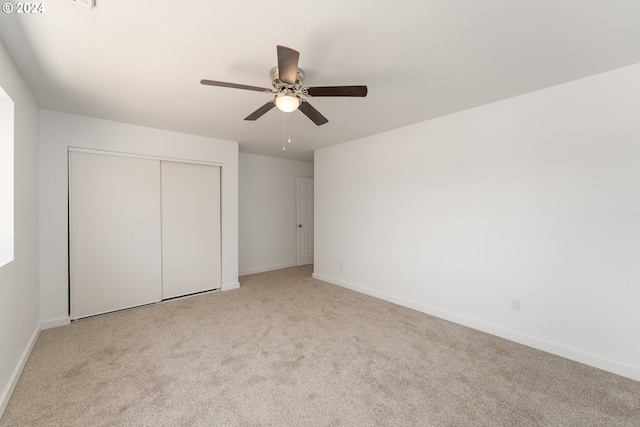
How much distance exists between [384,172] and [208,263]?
3013mm

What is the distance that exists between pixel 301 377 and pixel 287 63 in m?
2.19

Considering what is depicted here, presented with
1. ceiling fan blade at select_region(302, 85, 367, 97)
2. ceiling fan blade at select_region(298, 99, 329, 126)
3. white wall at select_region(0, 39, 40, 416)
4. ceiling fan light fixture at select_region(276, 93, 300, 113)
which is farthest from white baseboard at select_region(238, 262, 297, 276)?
ceiling fan blade at select_region(302, 85, 367, 97)

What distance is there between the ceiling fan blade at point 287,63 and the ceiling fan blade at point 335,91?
5.8 inches

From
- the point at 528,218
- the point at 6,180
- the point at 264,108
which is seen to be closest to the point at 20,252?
the point at 6,180

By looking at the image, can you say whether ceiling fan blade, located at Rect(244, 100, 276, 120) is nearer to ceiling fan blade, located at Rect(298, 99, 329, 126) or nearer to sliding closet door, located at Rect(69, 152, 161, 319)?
ceiling fan blade, located at Rect(298, 99, 329, 126)

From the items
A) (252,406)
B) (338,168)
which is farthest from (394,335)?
(338,168)

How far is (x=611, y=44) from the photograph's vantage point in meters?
1.73

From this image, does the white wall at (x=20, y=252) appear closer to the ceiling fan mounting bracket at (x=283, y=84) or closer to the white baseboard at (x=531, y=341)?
the ceiling fan mounting bracket at (x=283, y=84)

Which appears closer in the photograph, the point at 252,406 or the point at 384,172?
the point at 252,406

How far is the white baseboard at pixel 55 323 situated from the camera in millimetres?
2772

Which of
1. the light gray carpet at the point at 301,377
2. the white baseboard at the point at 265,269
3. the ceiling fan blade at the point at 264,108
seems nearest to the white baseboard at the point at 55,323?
the light gray carpet at the point at 301,377

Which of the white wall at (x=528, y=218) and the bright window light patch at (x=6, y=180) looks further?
the white wall at (x=528, y=218)

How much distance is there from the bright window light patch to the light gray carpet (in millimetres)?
1024

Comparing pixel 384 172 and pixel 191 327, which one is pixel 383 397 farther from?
pixel 384 172
